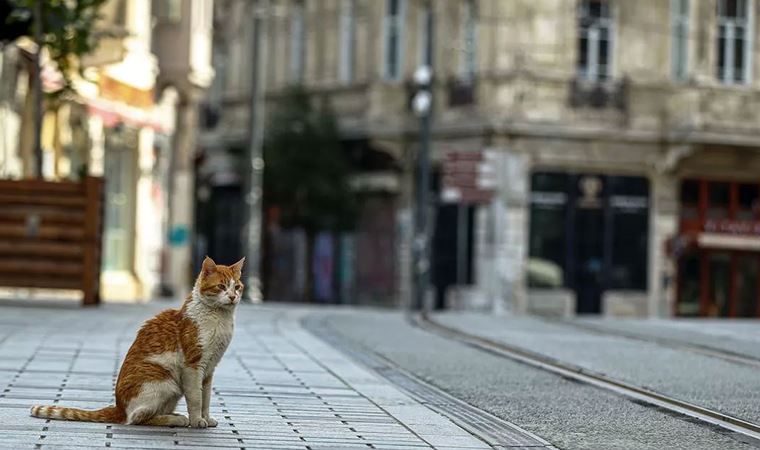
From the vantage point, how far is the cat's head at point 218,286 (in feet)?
32.9

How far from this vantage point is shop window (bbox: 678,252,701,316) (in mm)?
44188

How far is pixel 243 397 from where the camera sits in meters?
12.5

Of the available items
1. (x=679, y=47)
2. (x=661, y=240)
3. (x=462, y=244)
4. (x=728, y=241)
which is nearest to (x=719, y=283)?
(x=728, y=241)

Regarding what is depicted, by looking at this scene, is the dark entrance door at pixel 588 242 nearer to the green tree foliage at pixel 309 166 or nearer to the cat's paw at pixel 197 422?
the green tree foliage at pixel 309 166

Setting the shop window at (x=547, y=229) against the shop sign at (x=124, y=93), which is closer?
the shop sign at (x=124, y=93)

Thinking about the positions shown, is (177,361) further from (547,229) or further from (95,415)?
(547,229)

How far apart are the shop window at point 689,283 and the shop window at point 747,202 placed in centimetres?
162

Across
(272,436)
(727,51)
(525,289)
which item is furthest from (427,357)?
(727,51)

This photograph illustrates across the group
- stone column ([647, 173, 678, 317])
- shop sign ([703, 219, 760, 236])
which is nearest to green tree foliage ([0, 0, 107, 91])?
stone column ([647, 173, 678, 317])

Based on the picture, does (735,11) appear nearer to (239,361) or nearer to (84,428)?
(239,361)

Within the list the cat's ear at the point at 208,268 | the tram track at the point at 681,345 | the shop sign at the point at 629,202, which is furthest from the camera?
the shop sign at the point at 629,202

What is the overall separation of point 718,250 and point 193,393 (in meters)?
35.6

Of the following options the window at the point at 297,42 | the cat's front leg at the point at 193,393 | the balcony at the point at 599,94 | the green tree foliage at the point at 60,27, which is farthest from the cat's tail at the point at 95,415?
the window at the point at 297,42

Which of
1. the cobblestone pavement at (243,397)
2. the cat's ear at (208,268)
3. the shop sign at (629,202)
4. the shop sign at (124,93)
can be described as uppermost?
the shop sign at (124,93)
